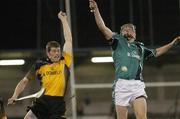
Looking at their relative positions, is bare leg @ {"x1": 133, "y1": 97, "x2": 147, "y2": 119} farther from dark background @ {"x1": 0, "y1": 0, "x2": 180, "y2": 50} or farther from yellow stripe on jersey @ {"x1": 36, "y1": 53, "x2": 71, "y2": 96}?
dark background @ {"x1": 0, "y1": 0, "x2": 180, "y2": 50}

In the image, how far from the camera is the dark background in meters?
10.8

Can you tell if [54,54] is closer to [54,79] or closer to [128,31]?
[54,79]

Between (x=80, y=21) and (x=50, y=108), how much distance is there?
16.3 feet

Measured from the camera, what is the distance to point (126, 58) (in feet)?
21.1

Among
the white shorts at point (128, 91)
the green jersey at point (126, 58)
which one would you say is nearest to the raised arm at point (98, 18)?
the green jersey at point (126, 58)

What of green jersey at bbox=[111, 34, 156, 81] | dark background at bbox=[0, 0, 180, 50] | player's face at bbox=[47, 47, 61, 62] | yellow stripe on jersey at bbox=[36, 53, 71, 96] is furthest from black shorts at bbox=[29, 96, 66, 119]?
dark background at bbox=[0, 0, 180, 50]

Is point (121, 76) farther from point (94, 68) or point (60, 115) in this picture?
point (94, 68)

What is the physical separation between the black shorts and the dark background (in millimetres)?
4732

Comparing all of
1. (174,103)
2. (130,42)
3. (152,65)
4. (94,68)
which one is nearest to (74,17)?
(94,68)

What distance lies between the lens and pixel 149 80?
11094 mm

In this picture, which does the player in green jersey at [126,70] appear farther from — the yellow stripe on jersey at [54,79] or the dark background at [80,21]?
the dark background at [80,21]

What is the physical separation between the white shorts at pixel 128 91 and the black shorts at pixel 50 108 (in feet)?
2.29

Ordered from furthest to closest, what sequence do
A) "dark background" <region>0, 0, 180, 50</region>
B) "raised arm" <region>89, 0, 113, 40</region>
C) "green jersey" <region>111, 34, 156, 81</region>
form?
"dark background" <region>0, 0, 180, 50</region> < "green jersey" <region>111, 34, 156, 81</region> < "raised arm" <region>89, 0, 113, 40</region>

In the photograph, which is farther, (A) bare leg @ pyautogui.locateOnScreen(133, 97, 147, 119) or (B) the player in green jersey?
(B) the player in green jersey
